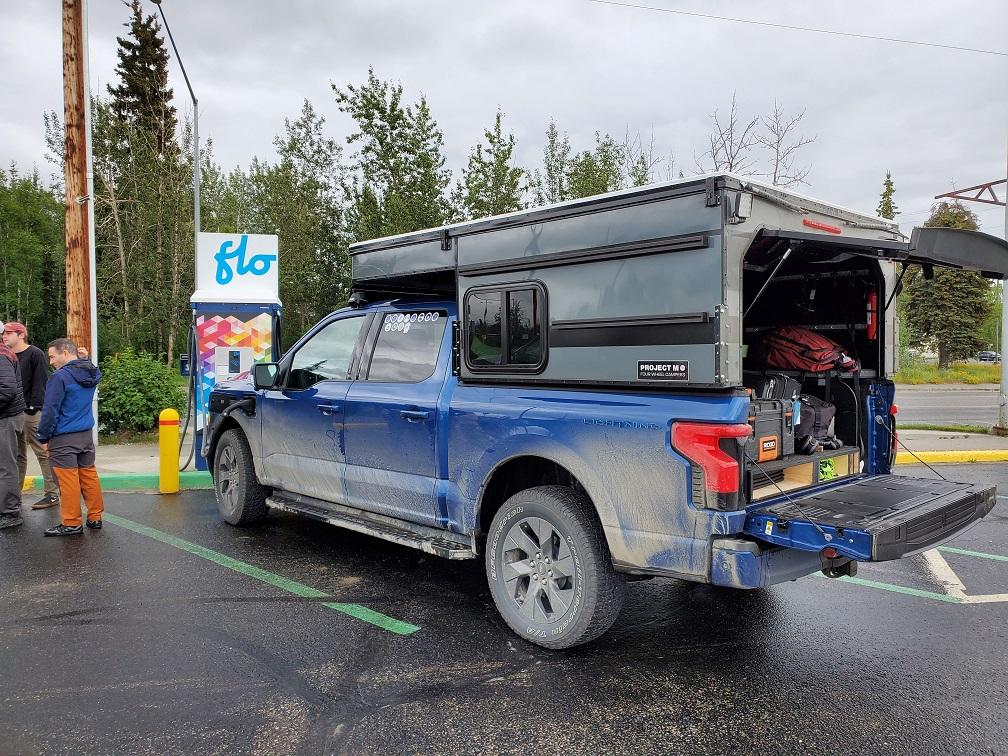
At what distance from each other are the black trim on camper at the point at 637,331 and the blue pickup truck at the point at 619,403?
1 centimetres

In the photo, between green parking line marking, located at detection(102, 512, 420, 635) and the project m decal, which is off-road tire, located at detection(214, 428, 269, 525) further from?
the project m decal

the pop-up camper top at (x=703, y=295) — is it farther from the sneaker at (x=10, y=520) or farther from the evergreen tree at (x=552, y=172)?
the evergreen tree at (x=552, y=172)

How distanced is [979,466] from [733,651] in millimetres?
8215

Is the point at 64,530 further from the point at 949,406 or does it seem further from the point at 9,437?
the point at 949,406

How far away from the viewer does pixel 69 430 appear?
21.1 feet

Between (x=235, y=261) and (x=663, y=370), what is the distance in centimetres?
775

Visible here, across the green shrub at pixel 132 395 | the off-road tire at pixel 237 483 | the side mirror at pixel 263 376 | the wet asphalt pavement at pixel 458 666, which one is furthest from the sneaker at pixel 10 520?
the green shrub at pixel 132 395

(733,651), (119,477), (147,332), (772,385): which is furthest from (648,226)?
(147,332)

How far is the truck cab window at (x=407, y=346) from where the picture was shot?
4.88 metres

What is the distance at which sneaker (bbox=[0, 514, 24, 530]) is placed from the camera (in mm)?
6645

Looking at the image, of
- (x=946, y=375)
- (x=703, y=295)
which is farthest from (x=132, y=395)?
(x=946, y=375)

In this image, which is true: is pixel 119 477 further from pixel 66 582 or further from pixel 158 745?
pixel 158 745

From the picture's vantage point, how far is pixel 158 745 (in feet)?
9.67

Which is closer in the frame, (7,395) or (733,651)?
(733,651)
